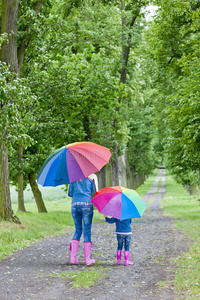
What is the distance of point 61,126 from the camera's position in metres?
18.3

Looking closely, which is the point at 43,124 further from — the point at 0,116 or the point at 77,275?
the point at 77,275

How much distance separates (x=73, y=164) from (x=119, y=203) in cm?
120

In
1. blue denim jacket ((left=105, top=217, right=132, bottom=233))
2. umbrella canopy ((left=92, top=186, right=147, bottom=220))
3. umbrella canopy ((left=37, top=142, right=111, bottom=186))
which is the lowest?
blue denim jacket ((left=105, top=217, right=132, bottom=233))

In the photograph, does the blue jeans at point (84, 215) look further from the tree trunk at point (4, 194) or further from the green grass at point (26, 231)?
the tree trunk at point (4, 194)

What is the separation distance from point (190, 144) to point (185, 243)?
23.0ft

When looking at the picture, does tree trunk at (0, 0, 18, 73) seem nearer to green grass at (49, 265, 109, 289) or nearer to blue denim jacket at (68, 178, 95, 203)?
blue denim jacket at (68, 178, 95, 203)

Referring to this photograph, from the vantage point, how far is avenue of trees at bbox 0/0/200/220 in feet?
A: 41.6

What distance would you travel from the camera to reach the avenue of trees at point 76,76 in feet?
41.6

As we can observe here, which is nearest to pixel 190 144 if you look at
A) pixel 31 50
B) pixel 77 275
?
pixel 31 50

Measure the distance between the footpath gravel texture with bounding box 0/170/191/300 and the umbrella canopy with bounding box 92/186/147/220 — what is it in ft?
3.57

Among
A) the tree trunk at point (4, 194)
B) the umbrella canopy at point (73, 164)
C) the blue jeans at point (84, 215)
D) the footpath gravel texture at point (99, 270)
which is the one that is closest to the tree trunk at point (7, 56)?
the tree trunk at point (4, 194)

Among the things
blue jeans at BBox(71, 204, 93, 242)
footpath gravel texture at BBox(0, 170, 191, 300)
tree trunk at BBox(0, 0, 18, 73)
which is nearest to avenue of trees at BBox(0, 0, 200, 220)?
tree trunk at BBox(0, 0, 18, 73)

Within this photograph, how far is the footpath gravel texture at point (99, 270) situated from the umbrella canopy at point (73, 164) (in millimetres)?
1782

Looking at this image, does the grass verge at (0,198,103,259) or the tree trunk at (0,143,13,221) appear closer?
the grass verge at (0,198,103,259)
